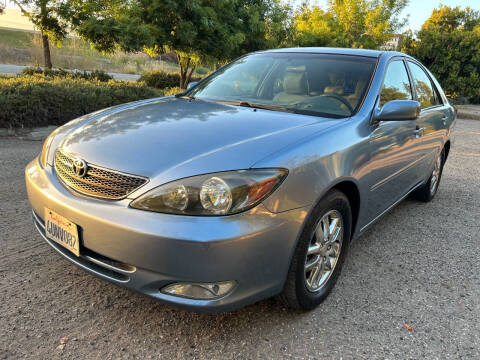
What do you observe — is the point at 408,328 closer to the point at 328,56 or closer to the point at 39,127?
the point at 328,56

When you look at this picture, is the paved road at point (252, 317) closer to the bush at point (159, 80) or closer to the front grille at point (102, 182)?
the front grille at point (102, 182)

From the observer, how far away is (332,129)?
7.70 ft

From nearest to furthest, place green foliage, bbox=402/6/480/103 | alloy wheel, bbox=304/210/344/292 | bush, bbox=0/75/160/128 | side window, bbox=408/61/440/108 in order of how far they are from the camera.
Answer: alloy wheel, bbox=304/210/344/292 → side window, bbox=408/61/440/108 → bush, bbox=0/75/160/128 → green foliage, bbox=402/6/480/103

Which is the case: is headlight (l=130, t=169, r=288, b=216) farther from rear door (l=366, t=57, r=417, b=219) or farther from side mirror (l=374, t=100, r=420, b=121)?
side mirror (l=374, t=100, r=420, b=121)

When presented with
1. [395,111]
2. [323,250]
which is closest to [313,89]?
[395,111]

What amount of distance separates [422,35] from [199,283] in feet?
63.0

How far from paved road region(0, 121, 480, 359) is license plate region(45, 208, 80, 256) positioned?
0.43m

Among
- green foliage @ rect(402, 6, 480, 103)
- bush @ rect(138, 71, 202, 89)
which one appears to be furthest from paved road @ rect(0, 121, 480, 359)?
green foliage @ rect(402, 6, 480, 103)

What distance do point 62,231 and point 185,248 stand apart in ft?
2.55

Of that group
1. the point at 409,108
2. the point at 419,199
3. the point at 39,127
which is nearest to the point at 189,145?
the point at 409,108

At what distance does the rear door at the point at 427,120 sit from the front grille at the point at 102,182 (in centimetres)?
262

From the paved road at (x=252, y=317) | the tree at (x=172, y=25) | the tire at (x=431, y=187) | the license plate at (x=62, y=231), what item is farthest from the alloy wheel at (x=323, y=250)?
the tree at (x=172, y=25)

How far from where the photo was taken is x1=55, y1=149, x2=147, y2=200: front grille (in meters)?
1.87

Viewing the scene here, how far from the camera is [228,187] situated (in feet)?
5.84
